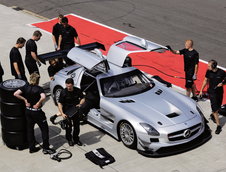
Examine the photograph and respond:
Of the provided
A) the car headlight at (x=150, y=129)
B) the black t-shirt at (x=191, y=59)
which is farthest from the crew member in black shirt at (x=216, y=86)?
the car headlight at (x=150, y=129)

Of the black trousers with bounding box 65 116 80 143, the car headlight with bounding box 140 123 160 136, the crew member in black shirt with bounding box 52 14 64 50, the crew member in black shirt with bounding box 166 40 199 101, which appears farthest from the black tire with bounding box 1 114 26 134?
the crew member in black shirt with bounding box 52 14 64 50

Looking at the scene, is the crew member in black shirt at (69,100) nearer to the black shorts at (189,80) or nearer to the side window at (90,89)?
the side window at (90,89)

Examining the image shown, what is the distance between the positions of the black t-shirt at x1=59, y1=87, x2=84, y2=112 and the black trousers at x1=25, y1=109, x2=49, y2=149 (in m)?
0.54

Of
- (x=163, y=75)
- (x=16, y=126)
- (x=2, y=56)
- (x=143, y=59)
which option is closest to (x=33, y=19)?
(x=2, y=56)

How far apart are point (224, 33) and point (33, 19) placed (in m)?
7.96

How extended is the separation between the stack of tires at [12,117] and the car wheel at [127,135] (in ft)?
7.24

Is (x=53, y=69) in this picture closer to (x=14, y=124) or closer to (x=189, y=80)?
(x=14, y=124)

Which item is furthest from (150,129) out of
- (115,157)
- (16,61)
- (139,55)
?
(139,55)

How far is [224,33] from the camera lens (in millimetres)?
20891

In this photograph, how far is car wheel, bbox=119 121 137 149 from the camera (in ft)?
39.1

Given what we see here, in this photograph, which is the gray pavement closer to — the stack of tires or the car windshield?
the stack of tires

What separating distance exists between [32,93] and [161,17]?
12.4m

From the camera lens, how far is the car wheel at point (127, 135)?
1191 cm

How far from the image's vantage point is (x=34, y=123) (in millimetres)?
11758
